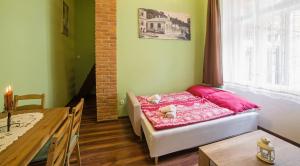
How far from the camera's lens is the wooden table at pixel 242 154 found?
1220 mm

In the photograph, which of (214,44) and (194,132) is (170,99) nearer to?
(194,132)

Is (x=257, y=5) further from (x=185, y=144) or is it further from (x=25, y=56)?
(x=25, y=56)

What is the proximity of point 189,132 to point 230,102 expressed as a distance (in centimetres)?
98

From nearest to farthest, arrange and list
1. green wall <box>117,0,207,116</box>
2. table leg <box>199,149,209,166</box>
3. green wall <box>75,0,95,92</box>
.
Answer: table leg <box>199,149,209,166</box> → green wall <box>117,0,207,116</box> → green wall <box>75,0,95,92</box>

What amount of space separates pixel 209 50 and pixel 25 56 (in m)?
3.24

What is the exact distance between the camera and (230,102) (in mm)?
2508

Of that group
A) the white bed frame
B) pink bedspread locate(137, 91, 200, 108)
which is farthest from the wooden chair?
pink bedspread locate(137, 91, 200, 108)

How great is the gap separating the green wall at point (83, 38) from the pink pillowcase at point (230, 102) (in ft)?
13.3

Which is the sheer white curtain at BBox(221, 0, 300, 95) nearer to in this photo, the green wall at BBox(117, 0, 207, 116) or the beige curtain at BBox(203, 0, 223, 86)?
the beige curtain at BBox(203, 0, 223, 86)

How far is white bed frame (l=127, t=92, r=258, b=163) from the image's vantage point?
6.07 ft

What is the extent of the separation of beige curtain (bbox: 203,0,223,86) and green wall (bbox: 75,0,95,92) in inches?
145

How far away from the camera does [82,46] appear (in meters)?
5.20

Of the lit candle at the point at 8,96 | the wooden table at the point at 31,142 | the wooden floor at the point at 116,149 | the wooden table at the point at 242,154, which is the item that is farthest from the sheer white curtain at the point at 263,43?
the lit candle at the point at 8,96

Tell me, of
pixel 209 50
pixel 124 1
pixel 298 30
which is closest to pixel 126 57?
pixel 124 1
